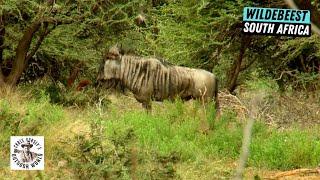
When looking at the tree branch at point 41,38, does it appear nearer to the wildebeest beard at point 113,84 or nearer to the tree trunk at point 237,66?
the wildebeest beard at point 113,84

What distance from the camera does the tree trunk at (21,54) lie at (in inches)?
563

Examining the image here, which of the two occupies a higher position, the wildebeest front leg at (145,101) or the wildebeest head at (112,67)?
the wildebeest head at (112,67)

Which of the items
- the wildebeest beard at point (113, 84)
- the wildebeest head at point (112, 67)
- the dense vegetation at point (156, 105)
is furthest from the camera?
the wildebeest beard at point (113, 84)

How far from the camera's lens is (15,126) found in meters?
7.66

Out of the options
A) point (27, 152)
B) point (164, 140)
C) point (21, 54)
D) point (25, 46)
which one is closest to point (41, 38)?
point (25, 46)

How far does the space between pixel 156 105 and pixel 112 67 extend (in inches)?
46.0

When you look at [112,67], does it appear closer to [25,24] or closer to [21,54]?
[21,54]

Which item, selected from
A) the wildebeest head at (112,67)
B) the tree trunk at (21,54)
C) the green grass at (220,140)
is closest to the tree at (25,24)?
the tree trunk at (21,54)

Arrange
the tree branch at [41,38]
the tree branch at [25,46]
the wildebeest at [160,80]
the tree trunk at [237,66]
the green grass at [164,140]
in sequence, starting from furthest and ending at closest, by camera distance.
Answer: the tree branch at [41,38] < the tree branch at [25,46] < the tree trunk at [237,66] < the wildebeest at [160,80] < the green grass at [164,140]

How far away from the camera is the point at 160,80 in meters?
11.3

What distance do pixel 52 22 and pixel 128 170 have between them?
30.2ft

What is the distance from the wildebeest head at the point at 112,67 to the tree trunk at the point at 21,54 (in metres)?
2.82

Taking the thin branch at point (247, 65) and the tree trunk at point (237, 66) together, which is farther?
the thin branch at point (247, 65)

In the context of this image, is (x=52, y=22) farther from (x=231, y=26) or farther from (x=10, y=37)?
(x=231, y=26)
